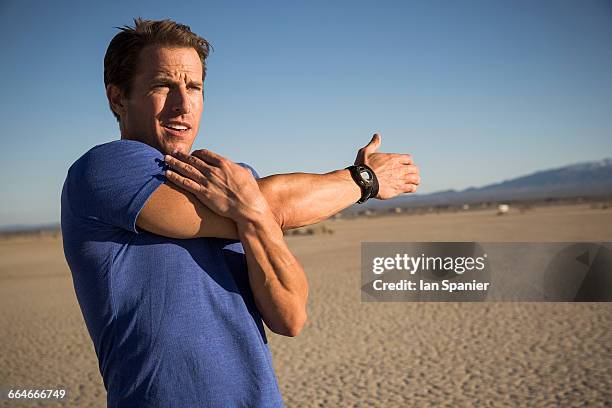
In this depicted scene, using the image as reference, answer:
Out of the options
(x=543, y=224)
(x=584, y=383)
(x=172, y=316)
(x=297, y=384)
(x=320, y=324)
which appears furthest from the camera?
(x=543, y=224)

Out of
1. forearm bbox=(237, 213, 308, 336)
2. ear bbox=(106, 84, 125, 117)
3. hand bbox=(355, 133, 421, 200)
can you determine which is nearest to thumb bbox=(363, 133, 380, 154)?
hand bbox=(355, 133, 421, 200)

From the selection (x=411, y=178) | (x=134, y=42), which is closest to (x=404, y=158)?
(x=411, y=178)

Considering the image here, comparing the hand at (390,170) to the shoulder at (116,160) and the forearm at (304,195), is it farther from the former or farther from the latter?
the shoulder at (116,160)

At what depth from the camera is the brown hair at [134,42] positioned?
4.32 feet

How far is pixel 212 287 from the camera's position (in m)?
1.25

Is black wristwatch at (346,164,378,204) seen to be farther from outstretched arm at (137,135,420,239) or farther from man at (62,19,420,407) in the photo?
man at (62,19,420,407)

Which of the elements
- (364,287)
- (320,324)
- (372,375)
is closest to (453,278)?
(364,287)

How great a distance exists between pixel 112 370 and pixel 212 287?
0.36 m

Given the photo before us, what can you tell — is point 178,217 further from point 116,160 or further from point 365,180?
point 365,180

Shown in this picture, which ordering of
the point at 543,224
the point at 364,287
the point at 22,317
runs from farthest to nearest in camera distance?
the point at 543,224 < the point at 364,287 < the point at 22,317

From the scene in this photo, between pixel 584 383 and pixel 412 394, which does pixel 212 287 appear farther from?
pixel 584 383

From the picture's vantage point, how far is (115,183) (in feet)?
3.97

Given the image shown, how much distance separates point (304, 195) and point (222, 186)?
0.83 feet

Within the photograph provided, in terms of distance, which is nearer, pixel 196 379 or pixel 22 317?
pixel 196 379
